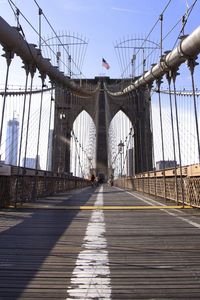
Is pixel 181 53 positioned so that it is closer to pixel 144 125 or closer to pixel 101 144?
pixel 144 125

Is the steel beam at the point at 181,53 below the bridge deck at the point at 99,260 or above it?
above

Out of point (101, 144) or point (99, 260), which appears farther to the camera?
point (101, 144)

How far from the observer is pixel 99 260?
387 cm

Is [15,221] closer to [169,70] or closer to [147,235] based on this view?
[147,235]

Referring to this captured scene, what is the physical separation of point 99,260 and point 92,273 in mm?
475

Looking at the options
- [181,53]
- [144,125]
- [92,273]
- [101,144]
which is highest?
[101,144]

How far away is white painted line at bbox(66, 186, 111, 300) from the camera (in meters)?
2.86

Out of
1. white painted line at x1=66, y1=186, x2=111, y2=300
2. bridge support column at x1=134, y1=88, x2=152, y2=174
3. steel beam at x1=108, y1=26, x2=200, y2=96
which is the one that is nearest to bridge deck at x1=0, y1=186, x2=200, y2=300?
white painted line at x1=66, y1=186, x2=111, y2=300

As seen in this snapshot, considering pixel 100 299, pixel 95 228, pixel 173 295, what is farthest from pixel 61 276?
pixel 95 228

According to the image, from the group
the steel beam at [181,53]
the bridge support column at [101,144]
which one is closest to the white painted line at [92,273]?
the steel beam at [181,53]

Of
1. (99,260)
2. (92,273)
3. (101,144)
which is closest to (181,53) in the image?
(99,260)

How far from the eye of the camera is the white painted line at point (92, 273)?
2859mm

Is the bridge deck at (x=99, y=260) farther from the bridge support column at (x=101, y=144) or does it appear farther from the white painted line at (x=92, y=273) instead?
the bridge support column at (x=101, y=144)

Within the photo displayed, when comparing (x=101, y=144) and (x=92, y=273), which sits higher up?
(x=101, y=144)
